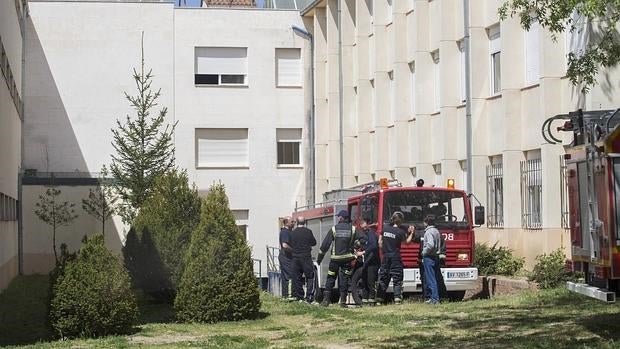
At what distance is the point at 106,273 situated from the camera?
1689 centimetres

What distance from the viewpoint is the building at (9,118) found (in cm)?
2748

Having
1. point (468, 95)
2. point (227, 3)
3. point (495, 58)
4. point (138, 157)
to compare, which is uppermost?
point (227, 3)

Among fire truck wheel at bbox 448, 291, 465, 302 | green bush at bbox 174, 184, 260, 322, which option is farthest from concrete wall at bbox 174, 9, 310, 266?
green bush at bbox 174, 184, 260, 322

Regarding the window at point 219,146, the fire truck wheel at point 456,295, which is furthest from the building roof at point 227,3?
the fire truck wheel at point 456,295

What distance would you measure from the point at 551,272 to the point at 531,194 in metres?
5.08

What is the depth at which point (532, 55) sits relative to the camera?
85.5 ft

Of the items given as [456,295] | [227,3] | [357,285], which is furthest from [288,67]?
[357,285]

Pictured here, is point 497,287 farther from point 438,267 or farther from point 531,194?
point 531,194

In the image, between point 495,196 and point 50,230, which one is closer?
point 495,196

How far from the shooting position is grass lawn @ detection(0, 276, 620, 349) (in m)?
14.1

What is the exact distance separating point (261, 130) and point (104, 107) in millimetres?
5973

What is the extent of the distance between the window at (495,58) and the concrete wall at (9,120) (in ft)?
38.5

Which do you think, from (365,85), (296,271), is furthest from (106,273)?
(365,85)

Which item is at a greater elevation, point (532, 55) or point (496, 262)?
point (532, 55)
